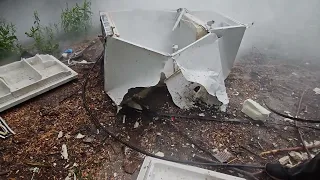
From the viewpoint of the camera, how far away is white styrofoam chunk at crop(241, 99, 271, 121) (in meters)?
3.05

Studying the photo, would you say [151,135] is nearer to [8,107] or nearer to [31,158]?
[31,158]

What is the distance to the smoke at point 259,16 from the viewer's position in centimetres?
521

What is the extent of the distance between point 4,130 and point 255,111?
2970mm

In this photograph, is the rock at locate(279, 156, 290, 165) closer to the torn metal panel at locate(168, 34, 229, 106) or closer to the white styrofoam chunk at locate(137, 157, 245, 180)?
the white styrofoam chunk at locate(137, 157, 245, 180)

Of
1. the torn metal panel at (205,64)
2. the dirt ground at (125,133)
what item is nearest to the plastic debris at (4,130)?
the dirt ground at (125,133)

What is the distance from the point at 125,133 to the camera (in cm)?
293

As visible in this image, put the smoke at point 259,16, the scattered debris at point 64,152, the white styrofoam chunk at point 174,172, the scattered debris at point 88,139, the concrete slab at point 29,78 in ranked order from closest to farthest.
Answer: the white styrofoam chunk at point 174,172
the scattered debris at point 64,152
the scattered debris at point 88,139
the concrete slab at point 29,78
the smoke at point 259,16

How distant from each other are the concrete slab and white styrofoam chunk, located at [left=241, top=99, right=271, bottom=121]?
248 centimetres

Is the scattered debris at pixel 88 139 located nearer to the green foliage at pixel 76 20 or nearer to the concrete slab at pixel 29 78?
the concrete slab at pixel 29 78

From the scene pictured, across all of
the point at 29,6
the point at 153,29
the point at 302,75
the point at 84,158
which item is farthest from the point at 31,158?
the point at 29,6

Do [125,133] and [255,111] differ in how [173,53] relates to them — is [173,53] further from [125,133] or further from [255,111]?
[255,111]

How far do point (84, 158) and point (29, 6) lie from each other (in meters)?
5.47

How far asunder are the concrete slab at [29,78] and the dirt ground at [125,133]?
11 centimetres

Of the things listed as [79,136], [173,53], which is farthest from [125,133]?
[173,53]
